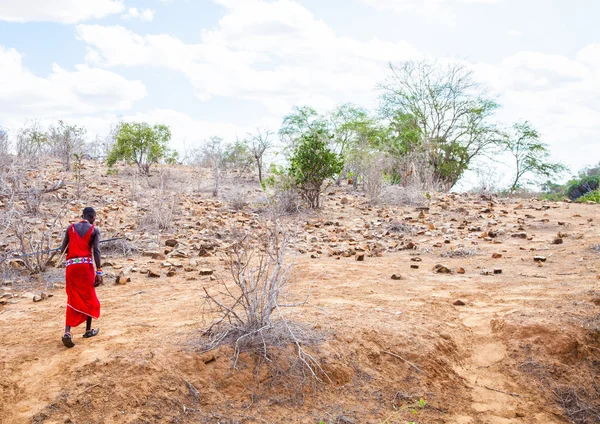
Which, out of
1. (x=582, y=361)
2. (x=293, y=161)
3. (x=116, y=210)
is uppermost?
(x=293, y=161)

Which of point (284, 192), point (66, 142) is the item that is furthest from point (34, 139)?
point (284, 192)

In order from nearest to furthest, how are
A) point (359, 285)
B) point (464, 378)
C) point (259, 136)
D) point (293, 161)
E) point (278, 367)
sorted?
point (278, 367), point (464, 378), point (359, 285), point (293, 161), point (259, 136)

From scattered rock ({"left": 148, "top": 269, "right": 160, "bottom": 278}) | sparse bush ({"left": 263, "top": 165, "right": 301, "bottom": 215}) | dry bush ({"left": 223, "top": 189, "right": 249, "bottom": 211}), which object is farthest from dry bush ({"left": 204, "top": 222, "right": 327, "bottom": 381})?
dry bush ({"left": 223, "top": 189, "right": 249, "bottom": 211})

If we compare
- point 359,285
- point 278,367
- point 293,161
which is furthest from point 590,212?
point 278,367

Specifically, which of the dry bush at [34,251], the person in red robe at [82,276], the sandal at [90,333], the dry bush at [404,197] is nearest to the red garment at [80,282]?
the person in red robe at [82,276]

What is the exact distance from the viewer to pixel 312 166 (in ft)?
38.2

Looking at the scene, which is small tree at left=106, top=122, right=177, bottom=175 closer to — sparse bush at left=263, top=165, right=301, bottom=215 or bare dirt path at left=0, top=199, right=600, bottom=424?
sparse bush at left=263, top=165, right=301, bottom=215

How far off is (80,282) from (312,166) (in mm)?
7894

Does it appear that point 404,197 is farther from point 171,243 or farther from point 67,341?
point 67,341

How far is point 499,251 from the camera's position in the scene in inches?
301

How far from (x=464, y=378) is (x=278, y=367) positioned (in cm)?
144

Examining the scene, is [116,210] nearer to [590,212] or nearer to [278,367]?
[278,367]

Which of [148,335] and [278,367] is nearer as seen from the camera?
[278,367]

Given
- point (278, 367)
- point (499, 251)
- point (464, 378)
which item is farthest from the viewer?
point (499, 251)
